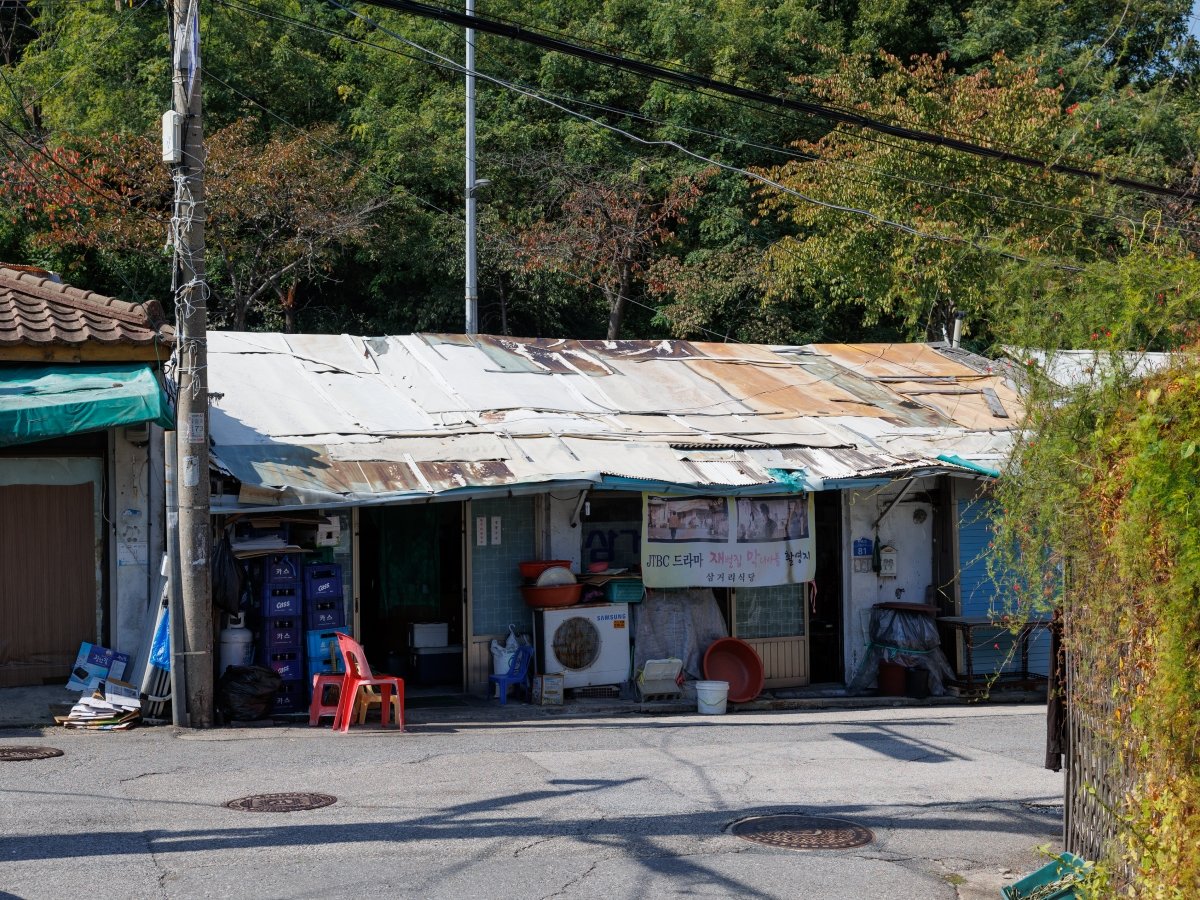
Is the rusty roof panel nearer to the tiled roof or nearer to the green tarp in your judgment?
the tiled roof

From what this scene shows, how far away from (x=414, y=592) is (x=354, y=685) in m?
3.41

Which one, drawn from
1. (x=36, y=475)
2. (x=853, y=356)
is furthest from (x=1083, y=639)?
(x=853, y=356)

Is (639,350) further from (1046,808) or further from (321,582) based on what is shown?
(1046,808)

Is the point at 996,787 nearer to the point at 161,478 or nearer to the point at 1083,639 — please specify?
the point at 1083,639

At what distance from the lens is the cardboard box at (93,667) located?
12.0 metres

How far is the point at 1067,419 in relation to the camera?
570cm

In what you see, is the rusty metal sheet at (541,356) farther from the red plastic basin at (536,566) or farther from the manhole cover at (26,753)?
the manhole cover at (26,753)

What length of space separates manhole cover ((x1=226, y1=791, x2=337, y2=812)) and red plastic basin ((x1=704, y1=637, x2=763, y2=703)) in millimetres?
6667

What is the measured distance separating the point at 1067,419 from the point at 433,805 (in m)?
5.09

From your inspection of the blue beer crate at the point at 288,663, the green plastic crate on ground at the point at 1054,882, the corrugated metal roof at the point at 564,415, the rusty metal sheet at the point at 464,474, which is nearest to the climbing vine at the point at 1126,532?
the green plastic crate on ground at the point at 1054,882

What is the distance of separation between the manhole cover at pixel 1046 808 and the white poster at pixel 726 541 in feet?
19.2

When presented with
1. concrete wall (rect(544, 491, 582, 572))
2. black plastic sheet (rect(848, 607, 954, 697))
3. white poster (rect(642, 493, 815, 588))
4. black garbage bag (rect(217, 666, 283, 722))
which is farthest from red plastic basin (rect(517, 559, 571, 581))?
black plastic sheet (rect(848, 607, 954, 697))

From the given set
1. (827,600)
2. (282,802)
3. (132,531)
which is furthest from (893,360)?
(282,802)

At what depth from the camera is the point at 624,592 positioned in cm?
1418
